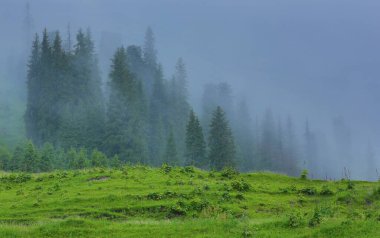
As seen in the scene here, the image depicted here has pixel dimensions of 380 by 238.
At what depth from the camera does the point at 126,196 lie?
31.9 m

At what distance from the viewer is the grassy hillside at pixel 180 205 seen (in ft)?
64.7

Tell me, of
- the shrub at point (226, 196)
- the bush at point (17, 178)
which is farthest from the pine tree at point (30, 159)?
the shrub at point (226, 196)

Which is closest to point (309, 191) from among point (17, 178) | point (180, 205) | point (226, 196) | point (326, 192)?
point (326, 192)

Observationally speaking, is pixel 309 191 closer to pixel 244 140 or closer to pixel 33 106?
pixel 33 106

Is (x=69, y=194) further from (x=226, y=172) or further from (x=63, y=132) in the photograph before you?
(x=63, y=132)

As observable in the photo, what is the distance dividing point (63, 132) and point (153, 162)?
21.5 meters

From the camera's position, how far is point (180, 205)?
29.8m

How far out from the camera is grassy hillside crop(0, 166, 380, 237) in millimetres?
19734

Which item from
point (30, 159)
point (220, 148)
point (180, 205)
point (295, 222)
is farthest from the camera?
point (220, 148)

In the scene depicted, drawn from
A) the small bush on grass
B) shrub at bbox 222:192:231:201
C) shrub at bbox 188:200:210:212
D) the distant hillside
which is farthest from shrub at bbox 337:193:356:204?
the distant hillside

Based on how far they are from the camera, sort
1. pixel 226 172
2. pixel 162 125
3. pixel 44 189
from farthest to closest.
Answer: pixel 162 125 → pixel 226 172 → pixel 44 189

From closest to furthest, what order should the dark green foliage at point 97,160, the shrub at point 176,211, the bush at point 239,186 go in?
the shrub at point 176,211 < the bush at point 239,186 < the dark green foliage at point 97,160

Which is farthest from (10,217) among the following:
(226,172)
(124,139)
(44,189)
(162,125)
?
(162,125)

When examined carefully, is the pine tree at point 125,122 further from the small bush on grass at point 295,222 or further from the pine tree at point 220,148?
the small bush on grass at point 295,222
